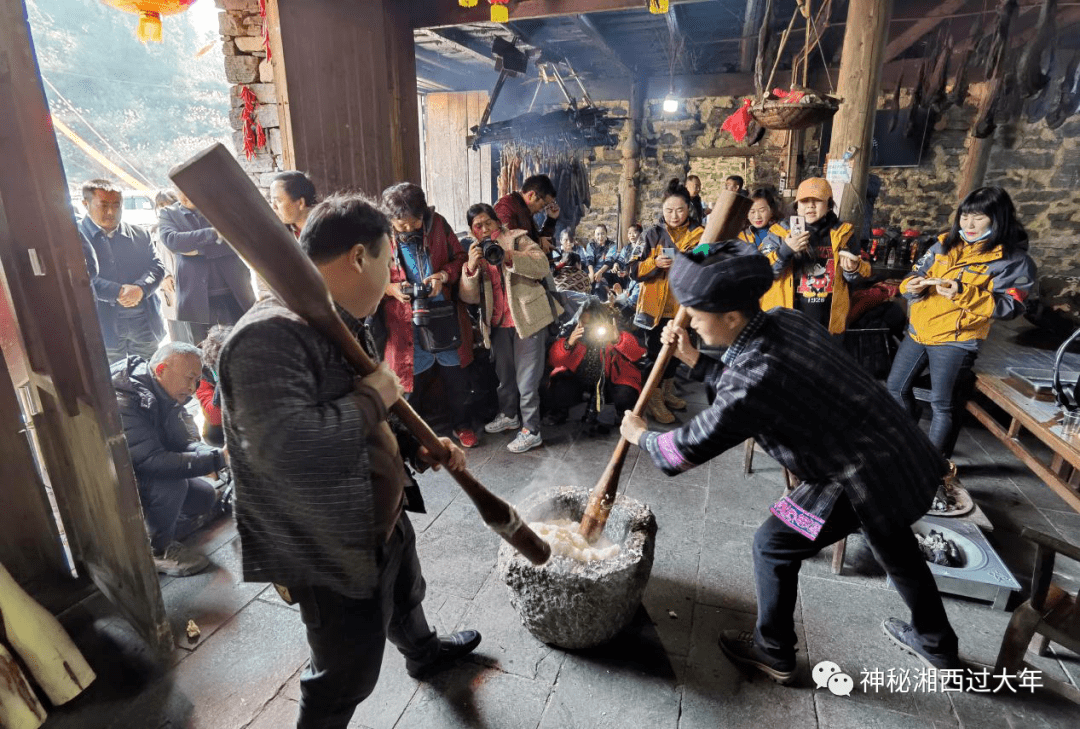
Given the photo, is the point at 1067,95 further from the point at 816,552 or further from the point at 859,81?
the point at 816,552

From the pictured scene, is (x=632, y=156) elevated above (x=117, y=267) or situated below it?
above

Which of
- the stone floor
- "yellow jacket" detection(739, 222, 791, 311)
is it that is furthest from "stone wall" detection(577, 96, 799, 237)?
the stone floor

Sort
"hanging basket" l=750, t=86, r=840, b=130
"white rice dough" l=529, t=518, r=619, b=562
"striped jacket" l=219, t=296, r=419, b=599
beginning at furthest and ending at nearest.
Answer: "hanging basket" l=750, t=86, r=840, b=130, "white rice dough" l=529, t=518, r=619, b=562, "striped jacket" l=219, t=296, r=419, b=599

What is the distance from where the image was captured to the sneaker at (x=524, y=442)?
15.3 feet

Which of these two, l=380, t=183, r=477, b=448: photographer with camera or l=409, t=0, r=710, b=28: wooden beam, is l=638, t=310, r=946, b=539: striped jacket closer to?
l=380, t=183, r=477, b=448: photographer with camera

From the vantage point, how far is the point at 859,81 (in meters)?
4.29

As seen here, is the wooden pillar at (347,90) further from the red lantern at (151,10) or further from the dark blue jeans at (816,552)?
the dark blue jeans at (816,552)

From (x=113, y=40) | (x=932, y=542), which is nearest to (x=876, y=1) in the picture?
(x=932, y=542)

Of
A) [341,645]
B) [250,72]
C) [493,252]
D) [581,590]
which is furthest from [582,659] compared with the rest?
[250,72]

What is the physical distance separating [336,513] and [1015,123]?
11009 millimetres

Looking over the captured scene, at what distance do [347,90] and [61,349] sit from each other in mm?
3123

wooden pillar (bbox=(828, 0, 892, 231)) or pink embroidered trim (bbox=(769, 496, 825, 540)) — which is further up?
wooden pillar (bbox=(828, 0, 892, 231))

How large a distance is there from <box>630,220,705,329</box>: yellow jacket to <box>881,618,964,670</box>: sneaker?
9.35 feet

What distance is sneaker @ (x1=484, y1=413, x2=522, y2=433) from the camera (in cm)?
501
